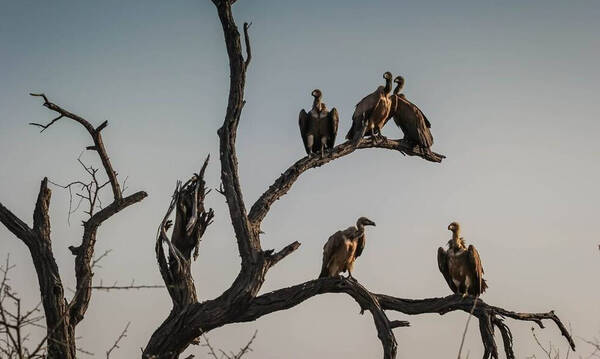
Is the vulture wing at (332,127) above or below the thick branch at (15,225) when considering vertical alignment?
above

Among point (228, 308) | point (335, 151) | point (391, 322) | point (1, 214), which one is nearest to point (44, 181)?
point (1, 214)

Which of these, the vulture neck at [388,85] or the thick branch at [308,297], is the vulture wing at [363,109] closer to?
the vulture neck at [388,85]

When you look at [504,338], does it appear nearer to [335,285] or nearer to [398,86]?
[335,285]

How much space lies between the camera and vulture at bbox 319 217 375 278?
955 cm

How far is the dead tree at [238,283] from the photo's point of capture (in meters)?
8.23

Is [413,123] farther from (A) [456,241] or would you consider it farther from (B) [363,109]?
(A) [456,241]

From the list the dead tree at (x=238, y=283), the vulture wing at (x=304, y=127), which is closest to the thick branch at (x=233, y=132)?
the dead tree at (x=238, y=283)

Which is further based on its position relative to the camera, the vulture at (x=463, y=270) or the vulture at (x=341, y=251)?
the vulture at (x=463, y=270)

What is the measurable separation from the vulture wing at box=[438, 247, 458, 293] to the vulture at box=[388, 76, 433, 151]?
3.73 ft

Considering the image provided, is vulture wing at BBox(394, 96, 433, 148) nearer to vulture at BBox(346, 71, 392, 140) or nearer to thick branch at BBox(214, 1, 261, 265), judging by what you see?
vulture at BBox(346, 71, 392, 140)

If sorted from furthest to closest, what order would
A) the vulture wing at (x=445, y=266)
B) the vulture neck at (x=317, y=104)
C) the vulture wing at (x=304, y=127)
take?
the vulture neck at (x=317, y=104) → the vulture wing at (x=304, y=127) → the vulture wing at (x=445, y=266)

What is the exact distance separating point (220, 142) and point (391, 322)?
7.18ft

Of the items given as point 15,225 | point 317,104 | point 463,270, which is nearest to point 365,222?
point 463,270

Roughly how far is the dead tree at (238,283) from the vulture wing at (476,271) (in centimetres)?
103
